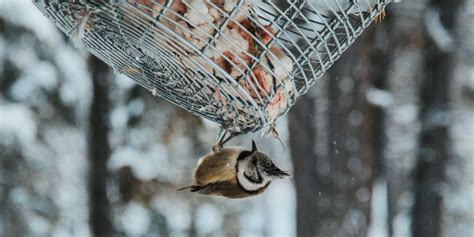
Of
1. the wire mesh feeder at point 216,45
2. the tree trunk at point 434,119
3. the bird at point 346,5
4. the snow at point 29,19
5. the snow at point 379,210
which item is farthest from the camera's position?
the tree trunk at point 434,119

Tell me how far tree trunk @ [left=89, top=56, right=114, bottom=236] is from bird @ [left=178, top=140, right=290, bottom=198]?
6.03 ft

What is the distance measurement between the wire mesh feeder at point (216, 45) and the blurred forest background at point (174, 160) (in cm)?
191

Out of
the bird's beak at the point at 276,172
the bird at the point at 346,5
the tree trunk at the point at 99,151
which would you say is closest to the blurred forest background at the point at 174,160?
the tree trunk at the point at 99,151

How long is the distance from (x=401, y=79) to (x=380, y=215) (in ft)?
2.52

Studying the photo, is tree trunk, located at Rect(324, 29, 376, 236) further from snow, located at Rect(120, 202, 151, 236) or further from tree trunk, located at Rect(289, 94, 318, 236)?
snow, located at Rect(120, 202, 151, 236)

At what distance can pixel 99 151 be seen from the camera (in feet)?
10.9

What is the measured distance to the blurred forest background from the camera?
3.21m

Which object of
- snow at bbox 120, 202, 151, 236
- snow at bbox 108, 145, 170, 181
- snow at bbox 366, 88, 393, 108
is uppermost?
snow at bbox 366, 88, 393, 108

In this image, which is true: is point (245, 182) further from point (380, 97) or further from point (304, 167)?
point (380, 97)

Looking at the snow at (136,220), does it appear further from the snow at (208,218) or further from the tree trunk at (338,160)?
the tree trunk at (338,160)

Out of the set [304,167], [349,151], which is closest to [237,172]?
[304,167]

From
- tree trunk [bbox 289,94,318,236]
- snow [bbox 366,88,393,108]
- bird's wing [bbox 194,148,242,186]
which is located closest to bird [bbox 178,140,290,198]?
bird's wing [bbox 194,148,242,186]

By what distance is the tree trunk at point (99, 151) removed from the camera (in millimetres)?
3293

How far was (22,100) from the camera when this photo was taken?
321 cm
